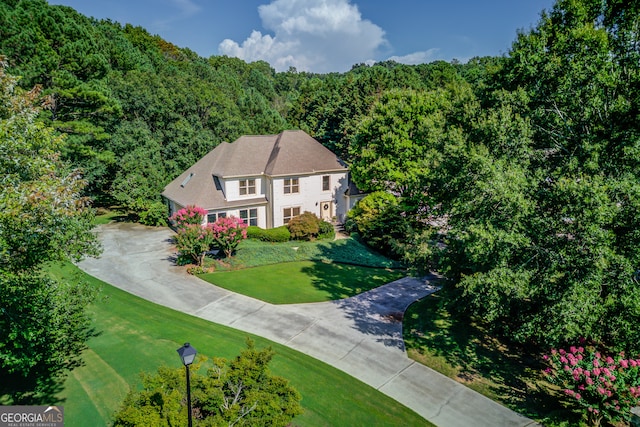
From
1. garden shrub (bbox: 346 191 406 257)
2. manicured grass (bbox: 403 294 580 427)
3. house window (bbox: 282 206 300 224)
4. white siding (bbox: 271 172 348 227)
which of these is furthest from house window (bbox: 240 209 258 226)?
manicured grass (bbox: 403 294 580 427)

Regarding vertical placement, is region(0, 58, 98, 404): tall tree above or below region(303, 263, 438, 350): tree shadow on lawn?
above

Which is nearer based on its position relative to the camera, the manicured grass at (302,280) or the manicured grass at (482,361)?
the manicured grass at (482,361)

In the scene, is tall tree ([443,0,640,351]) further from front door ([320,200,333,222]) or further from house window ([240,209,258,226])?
front door ([320,200,333,222])

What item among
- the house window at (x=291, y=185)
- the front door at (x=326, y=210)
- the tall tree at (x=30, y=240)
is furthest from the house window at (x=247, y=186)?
the tall tree at (x=30, y=240)

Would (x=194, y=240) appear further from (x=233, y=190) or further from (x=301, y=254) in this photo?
(x=233, y=190)

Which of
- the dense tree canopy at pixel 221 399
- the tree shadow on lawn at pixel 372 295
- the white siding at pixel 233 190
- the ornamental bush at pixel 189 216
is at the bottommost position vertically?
the tree shadow on lawn at pixel 372 295

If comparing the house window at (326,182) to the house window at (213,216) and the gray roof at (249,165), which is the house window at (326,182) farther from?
the house window at (213,216)

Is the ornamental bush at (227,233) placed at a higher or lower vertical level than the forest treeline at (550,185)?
lower
